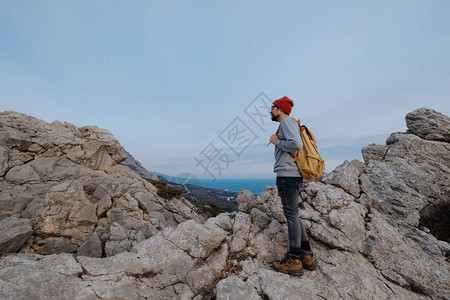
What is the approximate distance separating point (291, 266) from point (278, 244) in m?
1.25

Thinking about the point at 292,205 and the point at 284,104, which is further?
the point at 284,104

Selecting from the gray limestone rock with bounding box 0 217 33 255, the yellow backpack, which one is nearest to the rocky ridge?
the gray limestone rock with bounding box 0 217 33 255

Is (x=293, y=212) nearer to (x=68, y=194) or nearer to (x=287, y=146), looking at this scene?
(x=287, y=146)

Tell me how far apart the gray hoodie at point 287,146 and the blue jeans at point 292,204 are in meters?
0.20

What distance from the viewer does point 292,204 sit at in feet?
16.6

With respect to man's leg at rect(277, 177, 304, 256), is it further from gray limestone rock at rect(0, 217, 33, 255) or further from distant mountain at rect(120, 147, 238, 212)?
gray limestone rock at rect(0, 217, 33, 255)

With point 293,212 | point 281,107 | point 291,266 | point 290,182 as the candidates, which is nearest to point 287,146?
point 290,182

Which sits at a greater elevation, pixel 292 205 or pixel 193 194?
pixel 292 205

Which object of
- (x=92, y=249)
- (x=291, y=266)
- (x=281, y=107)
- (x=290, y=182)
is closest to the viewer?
(x=290, y=182)

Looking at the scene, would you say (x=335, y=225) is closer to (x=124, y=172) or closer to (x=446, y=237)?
(x=446, y=237)

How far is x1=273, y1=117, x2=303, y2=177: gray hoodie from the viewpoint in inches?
185

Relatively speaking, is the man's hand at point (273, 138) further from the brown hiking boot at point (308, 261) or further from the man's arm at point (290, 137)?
the brown hiking boot at point (308, 261)

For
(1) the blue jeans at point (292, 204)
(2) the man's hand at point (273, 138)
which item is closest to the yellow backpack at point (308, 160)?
(1) the blue jeans at point (292, 204)

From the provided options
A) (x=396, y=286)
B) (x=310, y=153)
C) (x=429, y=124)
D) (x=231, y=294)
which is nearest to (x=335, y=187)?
(x=396, y=286)
